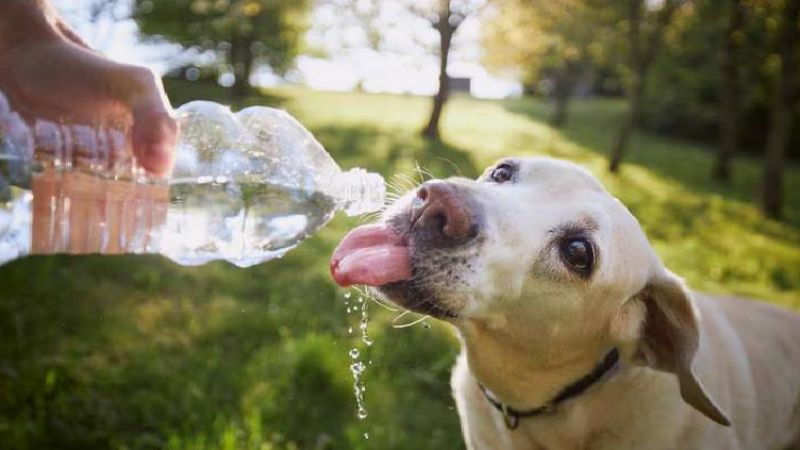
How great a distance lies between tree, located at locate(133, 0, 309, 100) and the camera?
20.7 meters

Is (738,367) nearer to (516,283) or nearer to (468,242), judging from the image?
(516,283)

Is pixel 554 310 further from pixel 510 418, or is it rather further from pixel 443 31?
pixel 443 31

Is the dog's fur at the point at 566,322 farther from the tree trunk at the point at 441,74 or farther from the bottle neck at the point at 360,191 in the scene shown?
the tree trunk at the point at 441,74

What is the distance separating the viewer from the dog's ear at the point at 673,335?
265 centimetres

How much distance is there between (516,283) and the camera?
2.54 metres

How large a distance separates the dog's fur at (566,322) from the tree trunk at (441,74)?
1590cm

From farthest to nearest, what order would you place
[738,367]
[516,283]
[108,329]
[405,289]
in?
[108,329], [738,367], [516,283], [405,289]

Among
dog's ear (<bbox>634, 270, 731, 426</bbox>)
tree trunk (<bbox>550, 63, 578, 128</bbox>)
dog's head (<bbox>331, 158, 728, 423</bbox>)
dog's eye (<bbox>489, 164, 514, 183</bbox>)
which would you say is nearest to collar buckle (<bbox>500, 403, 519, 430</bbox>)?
dog's head (<bbox>331, 158, 728, 423</bbox>)

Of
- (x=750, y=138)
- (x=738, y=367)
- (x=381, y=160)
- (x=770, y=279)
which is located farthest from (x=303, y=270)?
(x=750, y=138)

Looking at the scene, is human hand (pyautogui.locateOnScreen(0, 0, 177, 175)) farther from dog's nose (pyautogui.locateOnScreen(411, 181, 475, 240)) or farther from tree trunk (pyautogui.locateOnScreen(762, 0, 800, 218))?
tree trunk (pyautogui.locateOnScreen(762, 0, 800, 218))

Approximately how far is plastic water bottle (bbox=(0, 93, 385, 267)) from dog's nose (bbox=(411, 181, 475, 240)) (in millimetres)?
661

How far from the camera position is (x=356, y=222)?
4000 millimetres

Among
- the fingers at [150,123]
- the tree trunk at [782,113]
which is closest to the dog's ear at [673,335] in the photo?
the fingers at [150,123]

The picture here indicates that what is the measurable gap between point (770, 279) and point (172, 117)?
7.67 metres
